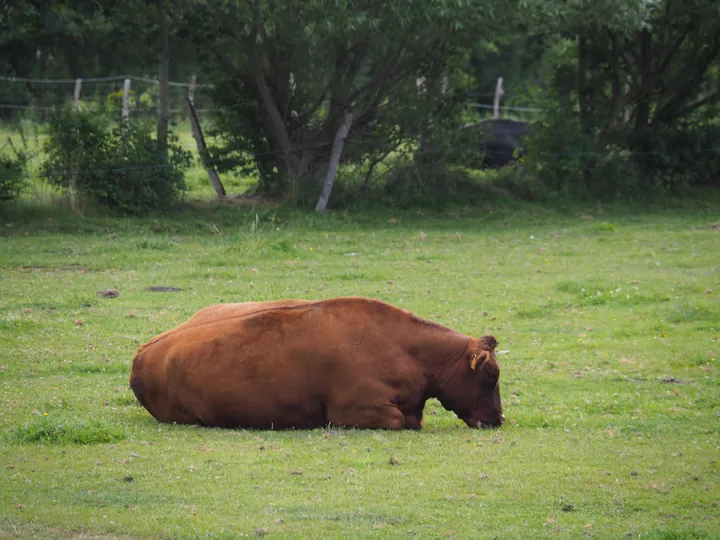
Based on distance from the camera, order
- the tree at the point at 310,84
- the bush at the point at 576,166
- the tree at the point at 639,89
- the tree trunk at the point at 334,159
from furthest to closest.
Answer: the tree at the point at 639,89, the bush at the point at 576,166, the tree trunk at the point at 334,159, the tree at the point at 310,84

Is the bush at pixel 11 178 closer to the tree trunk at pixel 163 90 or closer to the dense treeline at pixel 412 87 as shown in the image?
the dense treeline at pixel 412 87

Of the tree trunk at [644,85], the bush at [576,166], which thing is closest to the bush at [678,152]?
the tree trunk at [644,85]

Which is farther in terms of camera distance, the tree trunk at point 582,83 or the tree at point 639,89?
the tree trunk at point 582,83

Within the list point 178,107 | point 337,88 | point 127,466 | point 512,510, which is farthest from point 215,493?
point 178,107

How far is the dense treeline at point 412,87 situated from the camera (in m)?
20.4

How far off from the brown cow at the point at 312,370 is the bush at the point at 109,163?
40.6ft

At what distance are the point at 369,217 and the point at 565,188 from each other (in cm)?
534

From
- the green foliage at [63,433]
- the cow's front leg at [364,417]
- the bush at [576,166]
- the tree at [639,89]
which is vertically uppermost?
the tree at [639,89]

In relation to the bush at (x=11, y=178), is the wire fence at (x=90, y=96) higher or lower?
higher

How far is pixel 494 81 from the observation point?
44.7 meters

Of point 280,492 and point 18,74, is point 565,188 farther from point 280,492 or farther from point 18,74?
point 280,492

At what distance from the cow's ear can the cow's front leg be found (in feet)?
2.49

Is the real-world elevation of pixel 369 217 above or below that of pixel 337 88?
below

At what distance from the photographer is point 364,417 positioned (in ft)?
25.7
